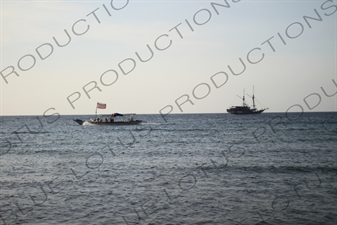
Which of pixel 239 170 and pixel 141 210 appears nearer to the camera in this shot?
pixel 141 210

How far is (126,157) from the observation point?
133 ft

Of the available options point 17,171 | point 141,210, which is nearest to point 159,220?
point 141,210

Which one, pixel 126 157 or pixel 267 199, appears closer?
pixel 267 199

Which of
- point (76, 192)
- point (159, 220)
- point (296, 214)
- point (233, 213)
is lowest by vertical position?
point (296, 214)

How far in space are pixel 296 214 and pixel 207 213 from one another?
433 centimetres

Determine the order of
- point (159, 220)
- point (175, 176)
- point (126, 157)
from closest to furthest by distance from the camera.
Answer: point (159, 220)
point (175, 176)
point (126, 157)

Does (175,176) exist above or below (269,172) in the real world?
above

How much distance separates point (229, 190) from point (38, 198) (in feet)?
37.0

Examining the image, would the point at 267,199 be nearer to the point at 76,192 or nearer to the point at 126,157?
the point at 76,192

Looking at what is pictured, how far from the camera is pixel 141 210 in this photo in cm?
1973

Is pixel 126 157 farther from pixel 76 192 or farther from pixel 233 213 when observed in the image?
pixel 233 213

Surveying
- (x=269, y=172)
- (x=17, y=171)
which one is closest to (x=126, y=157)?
(x=17, y=171)

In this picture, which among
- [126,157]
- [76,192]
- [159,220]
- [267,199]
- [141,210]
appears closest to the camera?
[159,220]

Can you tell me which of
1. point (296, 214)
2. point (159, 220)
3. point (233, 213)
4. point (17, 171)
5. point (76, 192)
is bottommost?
point (296, 214)
